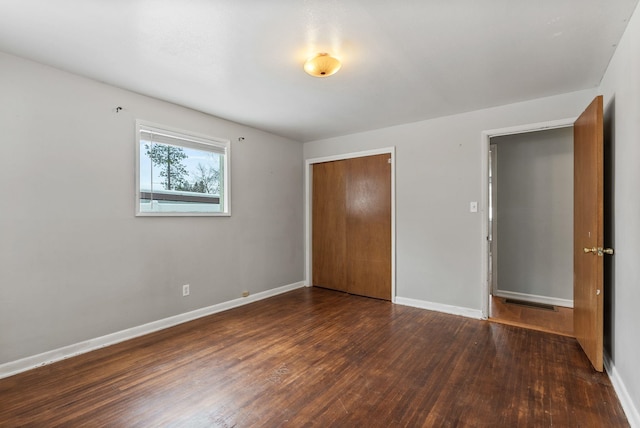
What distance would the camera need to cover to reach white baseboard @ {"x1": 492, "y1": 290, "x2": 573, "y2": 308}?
3.89m

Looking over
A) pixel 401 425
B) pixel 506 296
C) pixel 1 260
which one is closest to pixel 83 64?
pixel 1 260

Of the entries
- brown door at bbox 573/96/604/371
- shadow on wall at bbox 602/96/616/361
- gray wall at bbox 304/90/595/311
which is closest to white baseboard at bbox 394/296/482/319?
gray wall at bbox 304/90/595/311

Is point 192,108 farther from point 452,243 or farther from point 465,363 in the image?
point 465,363

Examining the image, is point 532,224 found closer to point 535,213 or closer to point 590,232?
point 535,213

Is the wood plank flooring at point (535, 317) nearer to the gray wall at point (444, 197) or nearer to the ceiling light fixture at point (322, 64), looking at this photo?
the gray wall at point (444, 197)

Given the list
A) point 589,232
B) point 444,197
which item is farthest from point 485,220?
point 589,232

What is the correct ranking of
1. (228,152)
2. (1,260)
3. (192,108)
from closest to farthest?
1. (1,260)
2. (192,108)
3. (228,152)

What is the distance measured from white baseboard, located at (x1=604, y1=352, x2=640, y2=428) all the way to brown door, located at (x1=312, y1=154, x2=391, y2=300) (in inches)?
89.7

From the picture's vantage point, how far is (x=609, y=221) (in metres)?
2.30

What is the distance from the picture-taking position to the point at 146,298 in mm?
3035

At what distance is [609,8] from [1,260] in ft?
14.1

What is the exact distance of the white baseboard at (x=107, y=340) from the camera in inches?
89.6

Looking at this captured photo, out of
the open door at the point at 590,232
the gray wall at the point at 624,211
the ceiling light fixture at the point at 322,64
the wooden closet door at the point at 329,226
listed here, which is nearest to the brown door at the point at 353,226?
the wooden closet door at the point at 329,226

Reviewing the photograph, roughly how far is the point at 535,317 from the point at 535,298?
79 cm
